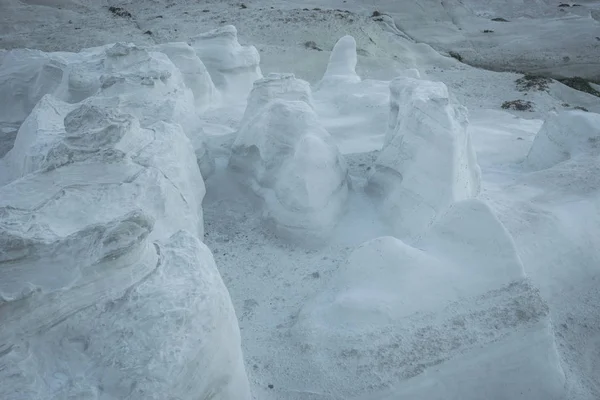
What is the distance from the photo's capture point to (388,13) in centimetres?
1534

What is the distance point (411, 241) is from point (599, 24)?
45.0 feet

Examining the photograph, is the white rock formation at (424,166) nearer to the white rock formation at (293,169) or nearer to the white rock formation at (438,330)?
the white rock formation at (293,169)

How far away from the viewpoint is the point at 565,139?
4992 mm

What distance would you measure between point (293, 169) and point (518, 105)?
19.4 ft

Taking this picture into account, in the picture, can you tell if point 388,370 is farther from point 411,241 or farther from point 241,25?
point 241,25

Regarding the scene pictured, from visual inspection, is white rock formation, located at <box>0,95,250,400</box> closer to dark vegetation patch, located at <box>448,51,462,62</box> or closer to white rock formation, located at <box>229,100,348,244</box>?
→ white rock formation, located at <box>229,100,348,244</box>

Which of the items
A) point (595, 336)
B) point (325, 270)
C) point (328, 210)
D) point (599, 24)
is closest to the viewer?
point (595, 336)

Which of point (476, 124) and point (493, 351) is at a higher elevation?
point (493, 351)

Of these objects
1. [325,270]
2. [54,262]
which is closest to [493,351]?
[325,270]

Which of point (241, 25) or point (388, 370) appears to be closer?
point (388, 370)

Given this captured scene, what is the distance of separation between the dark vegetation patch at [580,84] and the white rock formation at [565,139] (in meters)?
5.20

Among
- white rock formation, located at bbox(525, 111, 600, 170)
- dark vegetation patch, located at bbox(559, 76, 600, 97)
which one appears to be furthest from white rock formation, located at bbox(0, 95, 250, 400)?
dark vegetation patch, located at bbox(559, 76, 600, 97)

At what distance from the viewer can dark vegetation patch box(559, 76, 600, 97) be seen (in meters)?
9.46

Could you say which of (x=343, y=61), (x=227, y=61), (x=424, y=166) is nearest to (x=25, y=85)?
(x=227, y=61)
